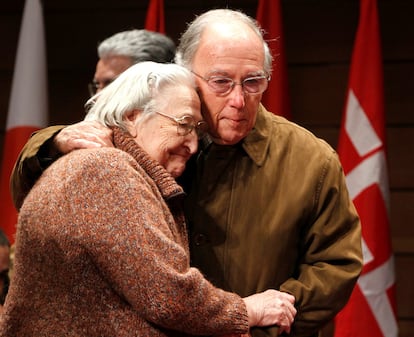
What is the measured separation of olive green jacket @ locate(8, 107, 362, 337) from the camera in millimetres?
2057

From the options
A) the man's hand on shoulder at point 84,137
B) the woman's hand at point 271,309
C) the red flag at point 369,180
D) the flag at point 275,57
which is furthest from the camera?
the flag at point 275,57

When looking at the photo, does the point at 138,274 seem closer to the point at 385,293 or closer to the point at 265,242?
the point at 265,242

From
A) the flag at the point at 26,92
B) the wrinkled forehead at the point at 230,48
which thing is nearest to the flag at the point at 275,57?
the flag at the point at 26,92

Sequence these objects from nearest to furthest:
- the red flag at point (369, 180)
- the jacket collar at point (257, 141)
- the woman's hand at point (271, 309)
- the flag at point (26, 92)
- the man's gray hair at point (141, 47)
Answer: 1. the woman's hand at point (271, 309)
2. the jacket collar at point (257, 141)
3. the man's gray hair at point (141, 47)
4. the red flag at point (369, 180)
5. the flag at point (26, 92)

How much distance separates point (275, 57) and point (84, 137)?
6.52 feet

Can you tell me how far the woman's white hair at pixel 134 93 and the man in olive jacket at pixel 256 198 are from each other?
6.4 inches

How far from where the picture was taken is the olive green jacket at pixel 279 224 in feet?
6.75

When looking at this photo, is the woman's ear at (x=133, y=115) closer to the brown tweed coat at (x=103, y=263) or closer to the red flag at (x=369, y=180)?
the brown tweed coat at (x=103, y=263)

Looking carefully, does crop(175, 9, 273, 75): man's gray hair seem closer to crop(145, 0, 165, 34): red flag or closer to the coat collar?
the coat collar

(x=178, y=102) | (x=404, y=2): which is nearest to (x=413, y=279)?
(x=404, y=2)

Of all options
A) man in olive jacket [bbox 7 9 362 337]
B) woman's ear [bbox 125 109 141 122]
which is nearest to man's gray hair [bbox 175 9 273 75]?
man in olive jacket [bbox 7 9 362 337]

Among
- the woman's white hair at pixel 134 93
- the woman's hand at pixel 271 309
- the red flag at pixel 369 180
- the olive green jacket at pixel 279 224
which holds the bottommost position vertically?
the red flag at pixel 369 180

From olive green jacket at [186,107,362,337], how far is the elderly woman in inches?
11.4

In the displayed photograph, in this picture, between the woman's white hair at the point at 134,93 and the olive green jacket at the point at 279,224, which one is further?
the olive green jacket at the point at 279,224
